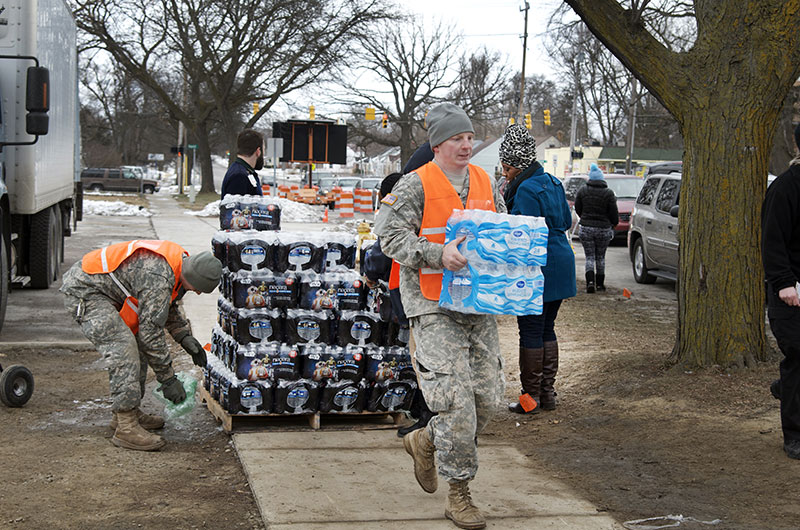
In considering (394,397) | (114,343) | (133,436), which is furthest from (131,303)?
(394,397)

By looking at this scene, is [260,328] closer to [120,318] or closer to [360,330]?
[360,330]

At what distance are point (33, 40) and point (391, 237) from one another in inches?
301

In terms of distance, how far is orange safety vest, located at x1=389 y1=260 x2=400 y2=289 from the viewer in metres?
5.38

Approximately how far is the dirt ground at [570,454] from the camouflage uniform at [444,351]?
954 millimetres

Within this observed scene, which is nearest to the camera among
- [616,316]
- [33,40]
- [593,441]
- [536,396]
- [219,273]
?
[219,273]

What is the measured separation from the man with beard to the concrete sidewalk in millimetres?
2177

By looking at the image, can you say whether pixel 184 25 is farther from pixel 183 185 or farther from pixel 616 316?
pixel 616 316

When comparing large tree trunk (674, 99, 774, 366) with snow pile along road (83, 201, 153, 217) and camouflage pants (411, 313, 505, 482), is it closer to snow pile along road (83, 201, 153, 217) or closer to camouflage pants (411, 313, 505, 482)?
camouflage pants (411, 313, 505, 482)

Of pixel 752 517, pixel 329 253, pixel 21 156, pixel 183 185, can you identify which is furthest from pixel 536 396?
A: pixel 183 185

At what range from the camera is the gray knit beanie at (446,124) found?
457 centimetres

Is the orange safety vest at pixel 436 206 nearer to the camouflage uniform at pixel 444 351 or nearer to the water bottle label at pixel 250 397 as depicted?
the camouflage uniform at pixel 444 351

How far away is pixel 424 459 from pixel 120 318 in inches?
85.4

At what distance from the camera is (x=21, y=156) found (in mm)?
10602

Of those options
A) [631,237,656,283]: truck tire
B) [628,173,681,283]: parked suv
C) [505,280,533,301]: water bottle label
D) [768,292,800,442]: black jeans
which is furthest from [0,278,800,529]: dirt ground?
[631,237,656,283]: truck tire
